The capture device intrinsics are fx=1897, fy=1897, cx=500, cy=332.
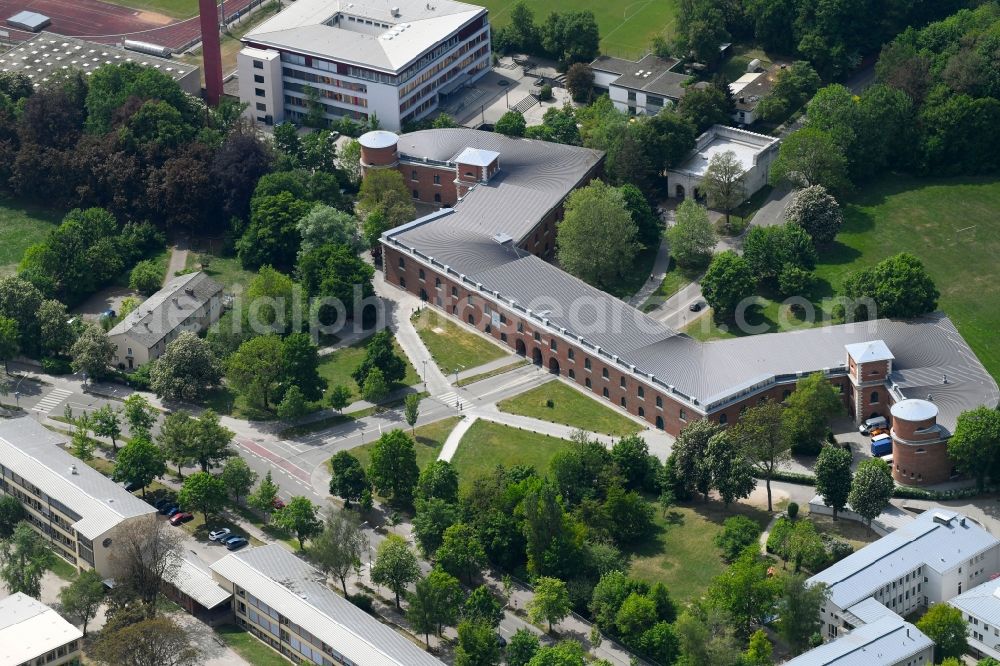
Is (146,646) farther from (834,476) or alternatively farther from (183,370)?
(834,476)

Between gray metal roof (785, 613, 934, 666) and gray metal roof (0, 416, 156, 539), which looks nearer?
gray metal roof (785, 613, 934, 666)

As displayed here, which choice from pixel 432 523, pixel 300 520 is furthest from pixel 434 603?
pixel 300 520

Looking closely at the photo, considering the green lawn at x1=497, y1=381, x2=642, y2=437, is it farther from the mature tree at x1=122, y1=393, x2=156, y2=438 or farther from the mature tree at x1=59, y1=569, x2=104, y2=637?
the mature tree at x1=59, y1=569, x2=104, y2=637

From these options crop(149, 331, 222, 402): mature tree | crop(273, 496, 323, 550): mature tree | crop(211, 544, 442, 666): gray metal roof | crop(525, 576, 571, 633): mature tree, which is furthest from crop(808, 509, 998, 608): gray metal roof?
crop(149, 331, 222, 402): mature tree

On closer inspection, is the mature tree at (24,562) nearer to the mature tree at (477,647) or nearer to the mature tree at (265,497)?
the mature tree at (265,497)

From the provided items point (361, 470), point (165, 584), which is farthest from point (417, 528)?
point (165, 584)

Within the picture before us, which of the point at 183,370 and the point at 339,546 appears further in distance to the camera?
the point at 183,370

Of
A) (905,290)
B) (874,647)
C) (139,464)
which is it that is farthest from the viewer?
(905,290)
